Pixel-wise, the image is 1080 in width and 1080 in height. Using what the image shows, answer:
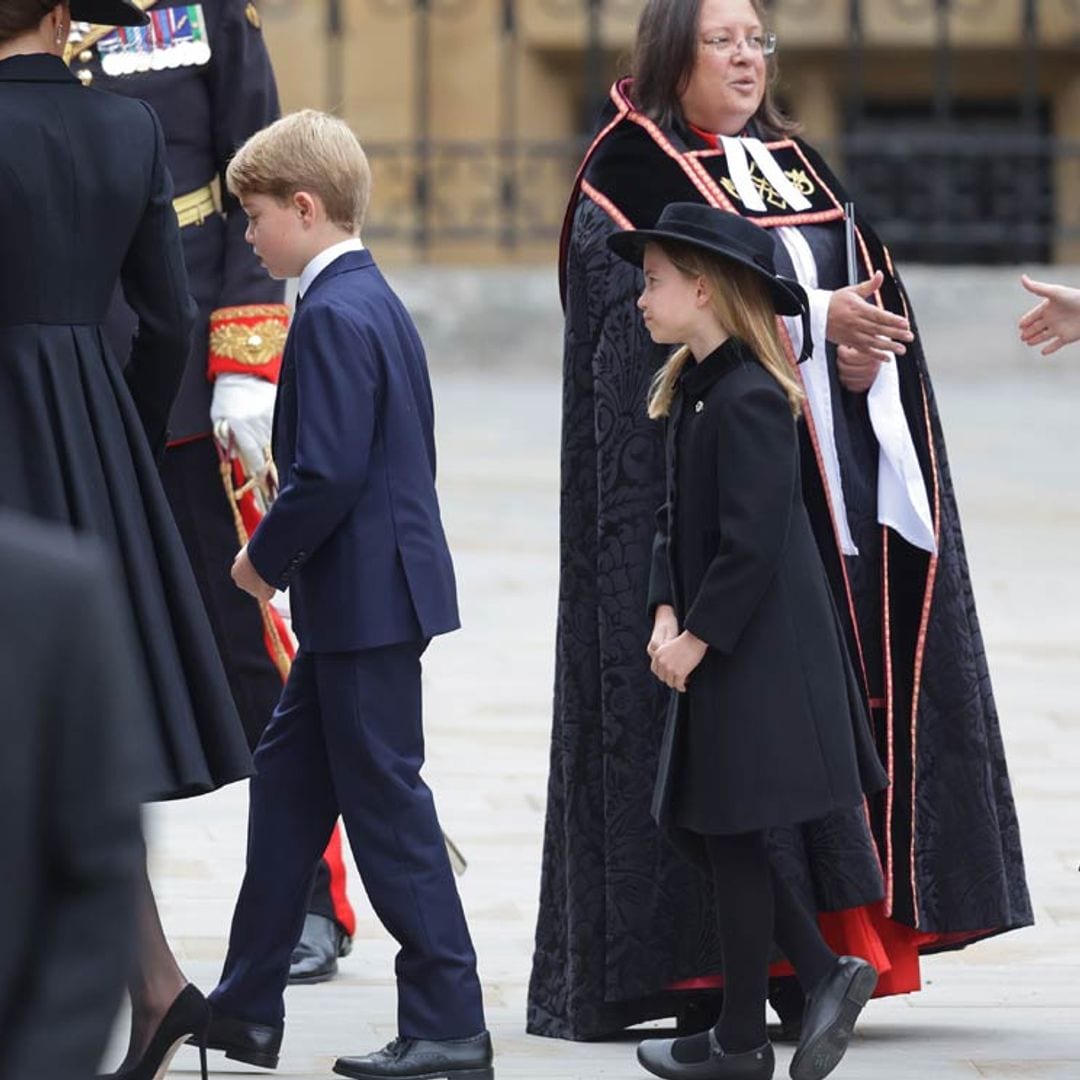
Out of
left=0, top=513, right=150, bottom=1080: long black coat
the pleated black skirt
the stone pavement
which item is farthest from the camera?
the stone pavement

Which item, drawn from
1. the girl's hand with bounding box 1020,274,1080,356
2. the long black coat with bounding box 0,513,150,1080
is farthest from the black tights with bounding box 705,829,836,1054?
the long black coat with bounding box 0,513,150,1080

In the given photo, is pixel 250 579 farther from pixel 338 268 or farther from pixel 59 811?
pixel 59 811

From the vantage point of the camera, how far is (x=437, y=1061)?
3.85 m

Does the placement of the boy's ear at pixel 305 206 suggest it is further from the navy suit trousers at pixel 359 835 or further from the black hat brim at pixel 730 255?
the navy suit trousers at pixel 359 835

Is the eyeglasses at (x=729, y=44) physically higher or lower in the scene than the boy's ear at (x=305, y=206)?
higher

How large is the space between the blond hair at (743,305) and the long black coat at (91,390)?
28.2 inches

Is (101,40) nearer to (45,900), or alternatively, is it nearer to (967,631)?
(967,631)

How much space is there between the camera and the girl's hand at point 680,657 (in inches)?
149

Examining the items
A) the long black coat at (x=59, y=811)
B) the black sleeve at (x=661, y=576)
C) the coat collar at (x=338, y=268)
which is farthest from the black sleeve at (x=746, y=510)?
the long black coat at (x=59, y=811)

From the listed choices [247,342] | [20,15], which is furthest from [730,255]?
[247,342]

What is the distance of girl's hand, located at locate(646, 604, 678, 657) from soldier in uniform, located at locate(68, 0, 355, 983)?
35.5 inches

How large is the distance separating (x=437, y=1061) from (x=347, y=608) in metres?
0.62

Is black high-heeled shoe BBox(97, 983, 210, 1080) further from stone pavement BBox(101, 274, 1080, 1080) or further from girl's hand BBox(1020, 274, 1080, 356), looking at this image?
girl's hand BBox(1020, 274, 1080, 356)

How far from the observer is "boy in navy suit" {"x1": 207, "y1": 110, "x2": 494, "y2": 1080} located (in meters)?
3.75
